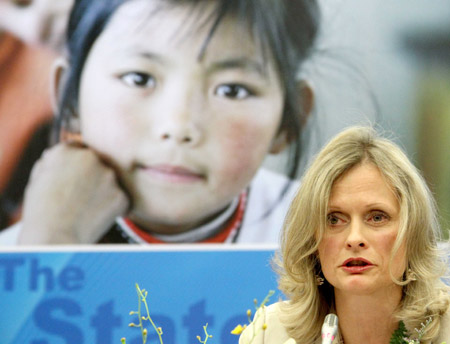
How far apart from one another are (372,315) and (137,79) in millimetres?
1857

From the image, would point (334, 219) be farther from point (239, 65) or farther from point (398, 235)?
point (239, 65)

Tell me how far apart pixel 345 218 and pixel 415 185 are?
0.17m

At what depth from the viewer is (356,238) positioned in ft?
4.63

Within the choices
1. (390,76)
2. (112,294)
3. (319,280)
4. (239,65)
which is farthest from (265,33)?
(319,280)

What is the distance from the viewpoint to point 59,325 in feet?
9.89

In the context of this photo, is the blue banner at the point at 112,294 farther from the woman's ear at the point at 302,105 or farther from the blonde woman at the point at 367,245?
Answer: the blonde woman at the point at 367,245

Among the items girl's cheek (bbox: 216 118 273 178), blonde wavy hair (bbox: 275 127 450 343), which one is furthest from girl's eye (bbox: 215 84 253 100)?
blonde wavy hair (bbox: 275 127 450 343)

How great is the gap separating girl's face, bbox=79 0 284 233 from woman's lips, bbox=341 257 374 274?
5.45 ft

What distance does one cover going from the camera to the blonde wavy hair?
147 cm

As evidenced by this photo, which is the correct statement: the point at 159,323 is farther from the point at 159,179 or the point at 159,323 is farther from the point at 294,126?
the point at 294,126

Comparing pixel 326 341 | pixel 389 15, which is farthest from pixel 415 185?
pixel 389 15

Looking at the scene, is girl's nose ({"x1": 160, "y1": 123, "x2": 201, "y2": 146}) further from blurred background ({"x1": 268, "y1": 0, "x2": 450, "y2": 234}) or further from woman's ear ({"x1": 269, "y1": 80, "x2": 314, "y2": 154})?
blurred background ({"x1": 268, "y1": 0, "x2": 450, "y2": 234})

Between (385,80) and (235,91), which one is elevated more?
(385,80)

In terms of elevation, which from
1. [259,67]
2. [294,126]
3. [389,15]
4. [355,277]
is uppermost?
[389,15]
